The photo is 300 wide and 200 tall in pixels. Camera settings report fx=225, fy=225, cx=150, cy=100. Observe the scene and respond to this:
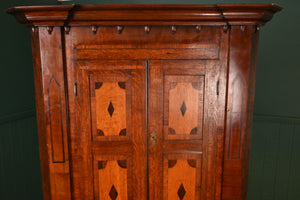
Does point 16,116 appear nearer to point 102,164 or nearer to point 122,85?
point 102,164

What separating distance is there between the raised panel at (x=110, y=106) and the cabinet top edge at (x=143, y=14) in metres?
0.33

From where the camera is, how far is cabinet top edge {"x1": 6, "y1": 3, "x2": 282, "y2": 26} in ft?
4.00

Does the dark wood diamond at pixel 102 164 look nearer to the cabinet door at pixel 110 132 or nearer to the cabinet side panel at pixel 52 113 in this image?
the cabinet door at pixel 110 132

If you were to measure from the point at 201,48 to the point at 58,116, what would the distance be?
953 mm

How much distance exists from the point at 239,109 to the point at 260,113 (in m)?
0.98

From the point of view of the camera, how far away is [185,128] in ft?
A: 4.65

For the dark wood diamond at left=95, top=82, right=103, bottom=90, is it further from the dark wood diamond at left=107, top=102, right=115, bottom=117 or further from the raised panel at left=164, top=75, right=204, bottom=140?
the raised panel at left=164, top=75, right=204, bottom=140

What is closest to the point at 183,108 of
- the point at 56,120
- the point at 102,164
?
the point at 102,164

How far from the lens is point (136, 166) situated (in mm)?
1453

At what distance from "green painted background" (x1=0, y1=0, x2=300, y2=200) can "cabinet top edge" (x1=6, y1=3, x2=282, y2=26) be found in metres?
0.77

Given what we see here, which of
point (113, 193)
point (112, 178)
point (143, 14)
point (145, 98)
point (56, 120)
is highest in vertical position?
point (143, 14)

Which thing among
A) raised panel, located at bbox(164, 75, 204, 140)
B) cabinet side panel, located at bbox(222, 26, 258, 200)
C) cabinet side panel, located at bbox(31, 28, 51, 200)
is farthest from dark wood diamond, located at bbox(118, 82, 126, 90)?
cabinet side panel, located at bbox(222, 26, 258, 200)

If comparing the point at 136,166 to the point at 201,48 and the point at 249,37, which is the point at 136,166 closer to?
the point at 201,48

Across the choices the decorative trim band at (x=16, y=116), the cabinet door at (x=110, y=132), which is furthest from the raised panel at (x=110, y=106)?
the decorative trim band at (x=16, y=116)
